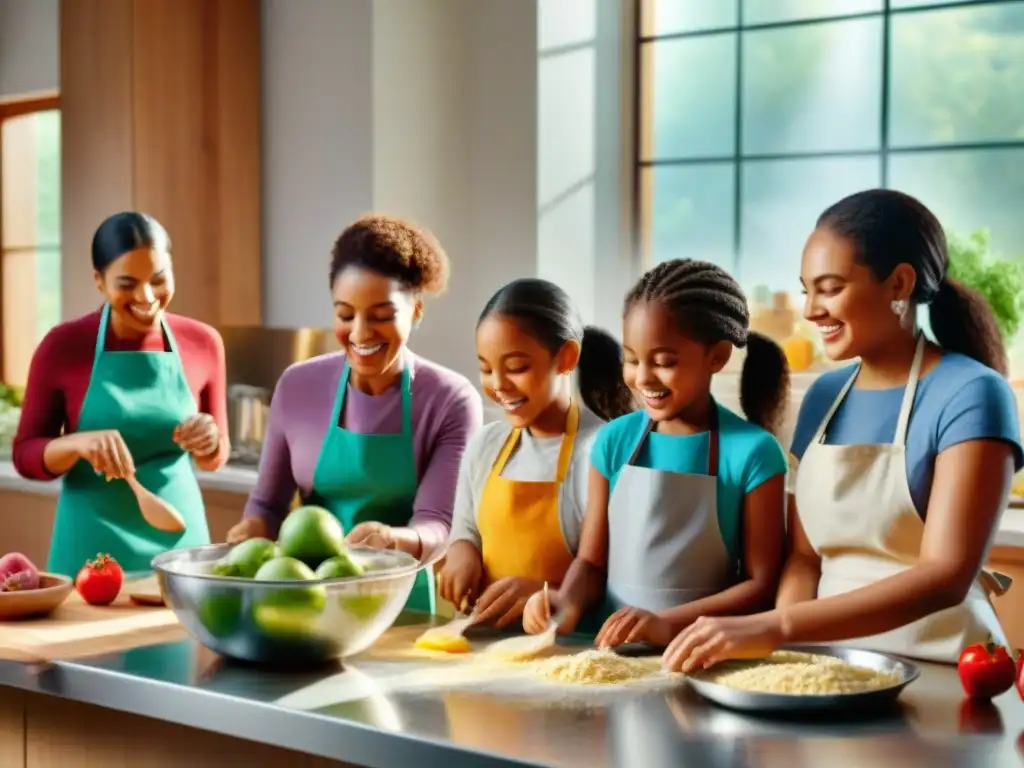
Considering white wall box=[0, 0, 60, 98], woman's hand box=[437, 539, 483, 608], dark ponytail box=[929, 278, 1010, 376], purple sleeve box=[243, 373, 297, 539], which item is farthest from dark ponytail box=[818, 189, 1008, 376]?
white wall box=[0, 0, 60, 98]

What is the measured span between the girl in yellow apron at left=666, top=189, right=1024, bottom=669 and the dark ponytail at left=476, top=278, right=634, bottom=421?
36cm

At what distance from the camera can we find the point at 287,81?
409 cm

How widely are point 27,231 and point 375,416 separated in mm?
3192

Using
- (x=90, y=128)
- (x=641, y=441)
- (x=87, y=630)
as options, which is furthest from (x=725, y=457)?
(x=90, y=128)

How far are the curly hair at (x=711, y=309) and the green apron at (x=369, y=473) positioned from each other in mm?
574

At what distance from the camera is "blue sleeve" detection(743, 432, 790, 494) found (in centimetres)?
180

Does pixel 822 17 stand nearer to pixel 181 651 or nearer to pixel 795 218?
pixel 795 218

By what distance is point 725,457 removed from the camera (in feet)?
5.96

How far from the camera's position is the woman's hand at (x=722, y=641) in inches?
60.3

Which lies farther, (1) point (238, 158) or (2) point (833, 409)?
(1) point (238, 158)

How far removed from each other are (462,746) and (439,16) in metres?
3.01

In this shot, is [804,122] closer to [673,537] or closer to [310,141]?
[310,141]

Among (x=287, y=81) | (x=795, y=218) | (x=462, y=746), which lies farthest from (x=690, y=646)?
(x=287, y=81)

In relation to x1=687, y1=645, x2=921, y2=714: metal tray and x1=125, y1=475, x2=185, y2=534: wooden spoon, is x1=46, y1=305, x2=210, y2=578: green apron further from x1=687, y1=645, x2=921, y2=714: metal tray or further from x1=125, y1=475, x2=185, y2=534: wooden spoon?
x1=687, y1=645, x2=921, y2=714: metal tray
